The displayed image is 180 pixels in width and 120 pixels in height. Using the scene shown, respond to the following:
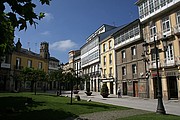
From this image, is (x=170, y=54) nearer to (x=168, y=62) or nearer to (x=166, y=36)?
(x=168, y=62)

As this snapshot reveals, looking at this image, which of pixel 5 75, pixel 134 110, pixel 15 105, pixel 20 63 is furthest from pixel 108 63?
pixel 15 105

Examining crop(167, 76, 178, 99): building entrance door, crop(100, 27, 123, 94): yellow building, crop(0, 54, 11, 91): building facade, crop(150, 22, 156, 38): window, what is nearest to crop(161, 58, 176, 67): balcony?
crop(167, 76, 178, 99): building entrance door

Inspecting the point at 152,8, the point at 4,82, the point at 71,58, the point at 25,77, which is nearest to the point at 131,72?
the point at 152,8

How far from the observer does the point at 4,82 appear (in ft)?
122

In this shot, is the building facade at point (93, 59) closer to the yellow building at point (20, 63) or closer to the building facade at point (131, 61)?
the building facade at point (131, 61)

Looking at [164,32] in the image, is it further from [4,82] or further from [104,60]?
[4,82]

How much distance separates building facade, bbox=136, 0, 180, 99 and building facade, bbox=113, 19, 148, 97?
1.58 meters

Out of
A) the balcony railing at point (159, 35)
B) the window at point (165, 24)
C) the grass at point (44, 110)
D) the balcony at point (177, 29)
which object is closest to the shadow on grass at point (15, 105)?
the grass at point (44, 110)

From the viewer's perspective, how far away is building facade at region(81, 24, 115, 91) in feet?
143

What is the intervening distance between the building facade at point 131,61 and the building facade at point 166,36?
62.0 inches

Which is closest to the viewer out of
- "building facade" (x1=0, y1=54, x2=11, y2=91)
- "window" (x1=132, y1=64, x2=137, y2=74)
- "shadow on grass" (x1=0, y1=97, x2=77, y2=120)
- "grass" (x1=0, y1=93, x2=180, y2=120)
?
"shadow on grass" (x1=0, y1=97, x2=77, y2=120)

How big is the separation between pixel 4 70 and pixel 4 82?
2.52 metres

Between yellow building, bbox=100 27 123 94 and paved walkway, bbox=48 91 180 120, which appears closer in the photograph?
paved walkway, bbox=48 91 180 120

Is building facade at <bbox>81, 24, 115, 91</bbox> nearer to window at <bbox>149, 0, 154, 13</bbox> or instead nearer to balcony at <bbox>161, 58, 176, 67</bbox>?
window at <bbox>149, 0, 154, 13</bbox>
